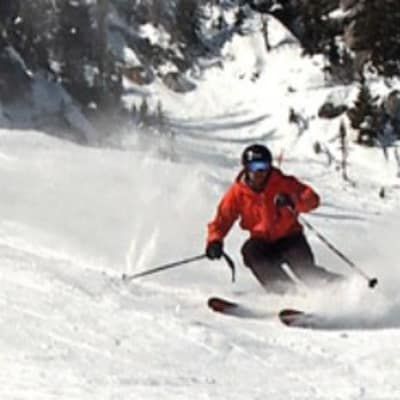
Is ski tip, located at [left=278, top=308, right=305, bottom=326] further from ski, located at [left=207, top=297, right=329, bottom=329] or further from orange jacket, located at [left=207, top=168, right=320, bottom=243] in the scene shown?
orange jacket, located at [left=207, top=168, right=320, bottom=243]

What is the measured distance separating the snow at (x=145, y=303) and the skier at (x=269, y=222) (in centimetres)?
24

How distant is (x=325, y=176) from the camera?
4391 centimetres

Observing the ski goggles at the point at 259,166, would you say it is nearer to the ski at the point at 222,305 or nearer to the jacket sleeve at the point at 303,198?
the jacket sleeve at the point at 303,198

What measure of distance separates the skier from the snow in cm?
24

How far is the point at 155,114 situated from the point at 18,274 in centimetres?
4160

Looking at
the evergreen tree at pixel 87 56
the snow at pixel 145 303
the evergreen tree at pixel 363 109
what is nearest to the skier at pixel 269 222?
the snow at pixel 145 303

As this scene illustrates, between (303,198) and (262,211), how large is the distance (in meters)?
0.39

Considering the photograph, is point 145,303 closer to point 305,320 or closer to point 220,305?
point 220,305

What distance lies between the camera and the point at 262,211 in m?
8.10

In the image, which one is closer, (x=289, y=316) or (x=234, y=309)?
(x=289, y=316)

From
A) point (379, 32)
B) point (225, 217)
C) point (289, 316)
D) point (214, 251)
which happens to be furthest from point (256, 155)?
point (379, 32)

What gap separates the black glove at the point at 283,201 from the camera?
7773 mm

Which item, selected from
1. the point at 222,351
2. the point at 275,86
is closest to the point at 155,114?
the point at 275,86

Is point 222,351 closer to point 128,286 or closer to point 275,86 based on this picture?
point 128,286
